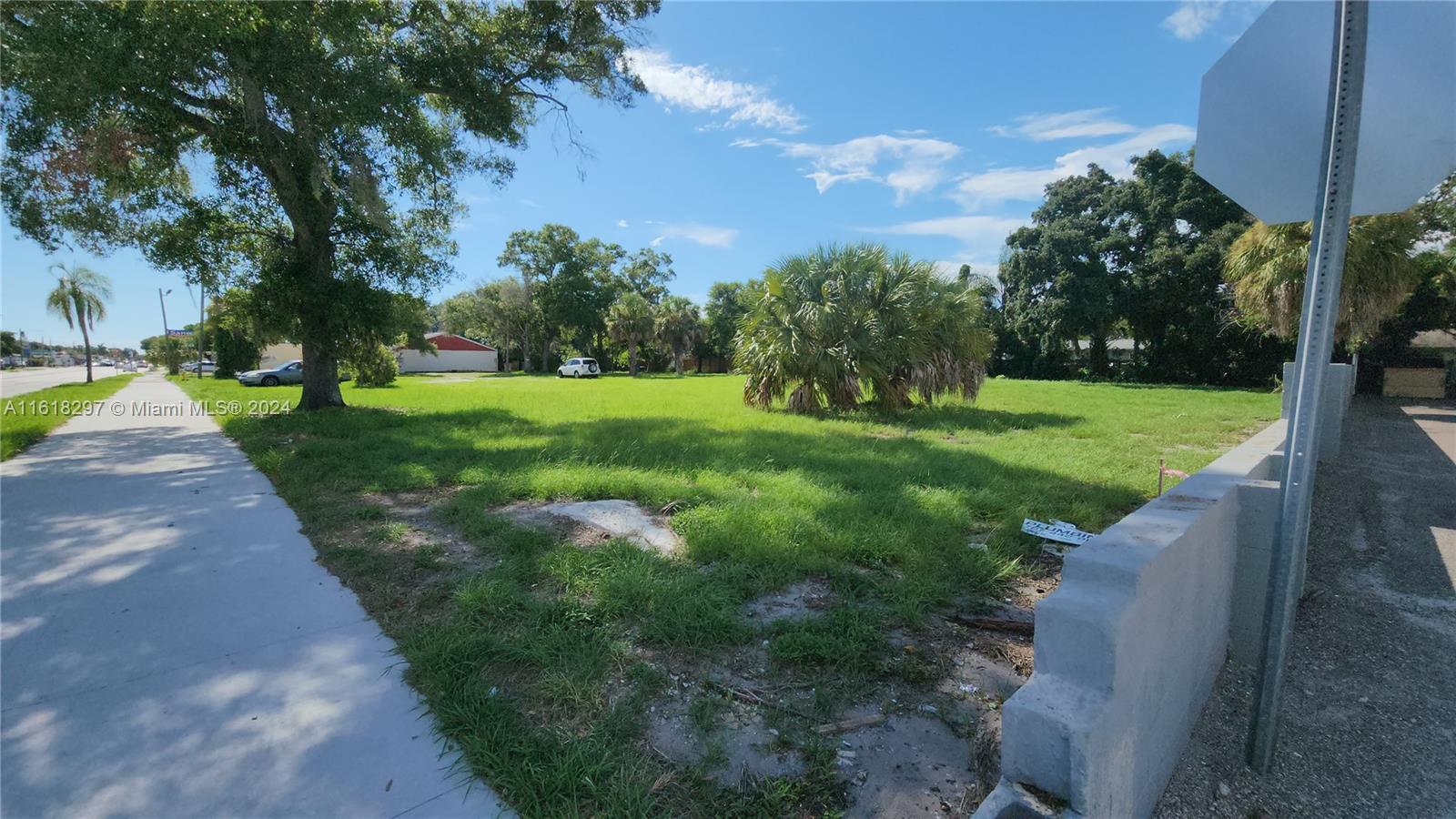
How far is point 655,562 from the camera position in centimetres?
385

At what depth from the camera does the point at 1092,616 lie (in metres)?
1.66

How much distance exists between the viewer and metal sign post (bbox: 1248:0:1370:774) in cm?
199

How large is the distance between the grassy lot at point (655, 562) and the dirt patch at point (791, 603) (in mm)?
78

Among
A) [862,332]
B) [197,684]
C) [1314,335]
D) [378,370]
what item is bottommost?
[197,684]

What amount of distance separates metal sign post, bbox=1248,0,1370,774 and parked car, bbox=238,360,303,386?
3080cm

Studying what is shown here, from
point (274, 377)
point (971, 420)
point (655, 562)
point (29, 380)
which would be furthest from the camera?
point (29, 380)

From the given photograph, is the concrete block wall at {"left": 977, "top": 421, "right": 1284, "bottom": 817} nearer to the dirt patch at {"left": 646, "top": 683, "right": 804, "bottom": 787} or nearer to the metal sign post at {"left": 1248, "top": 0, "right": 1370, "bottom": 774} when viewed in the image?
the metal sign post at {"left": 1248, "top": 0, "right": 1370, "bottom": 774}

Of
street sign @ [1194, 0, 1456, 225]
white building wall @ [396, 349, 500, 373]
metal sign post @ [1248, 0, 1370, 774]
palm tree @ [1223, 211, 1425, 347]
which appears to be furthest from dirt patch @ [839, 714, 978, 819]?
white building wall @ [396, 349, 500, 373]

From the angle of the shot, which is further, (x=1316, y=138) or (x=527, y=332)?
(x=527, y=332)

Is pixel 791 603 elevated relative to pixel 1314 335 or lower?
lower

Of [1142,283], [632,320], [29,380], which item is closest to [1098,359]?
[1142,283]

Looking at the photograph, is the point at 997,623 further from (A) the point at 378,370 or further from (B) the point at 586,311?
(B) the point at 586,311

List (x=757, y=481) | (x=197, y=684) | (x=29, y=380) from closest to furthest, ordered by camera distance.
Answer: (x=197, y=684) < (x=757, y=481) < (x=29, y=380)

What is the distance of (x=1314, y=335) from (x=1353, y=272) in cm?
1672
